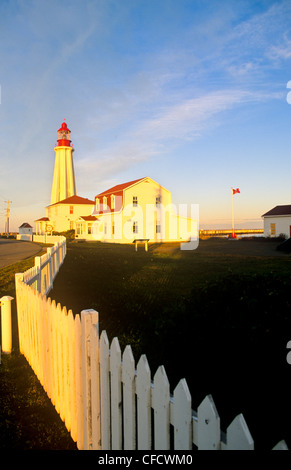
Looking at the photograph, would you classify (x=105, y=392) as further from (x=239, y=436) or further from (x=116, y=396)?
(x=239, y=436)

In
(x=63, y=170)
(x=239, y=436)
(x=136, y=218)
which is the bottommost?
(x=239, y=436)

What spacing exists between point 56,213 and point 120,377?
54813 mm

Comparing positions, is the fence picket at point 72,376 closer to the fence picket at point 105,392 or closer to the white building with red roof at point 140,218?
the fence picket at point 105,392

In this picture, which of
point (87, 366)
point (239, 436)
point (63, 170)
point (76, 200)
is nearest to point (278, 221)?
point (76, 200)

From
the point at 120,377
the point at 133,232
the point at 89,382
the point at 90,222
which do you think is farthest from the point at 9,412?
the point at 90,222

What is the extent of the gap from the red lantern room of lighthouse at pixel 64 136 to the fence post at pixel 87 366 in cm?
6255

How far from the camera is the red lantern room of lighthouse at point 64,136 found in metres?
61.5

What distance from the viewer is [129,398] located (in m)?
2.45

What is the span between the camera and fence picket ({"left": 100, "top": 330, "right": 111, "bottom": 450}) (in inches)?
109

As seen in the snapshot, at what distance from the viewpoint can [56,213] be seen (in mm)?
55156

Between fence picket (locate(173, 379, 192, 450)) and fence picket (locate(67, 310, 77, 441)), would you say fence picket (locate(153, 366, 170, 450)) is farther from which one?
fence picket (locate(67, 310, 77, 441))

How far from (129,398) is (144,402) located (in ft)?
0.69

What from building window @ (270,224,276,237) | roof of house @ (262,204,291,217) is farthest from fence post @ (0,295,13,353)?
building window @ (270,224,276,237)
